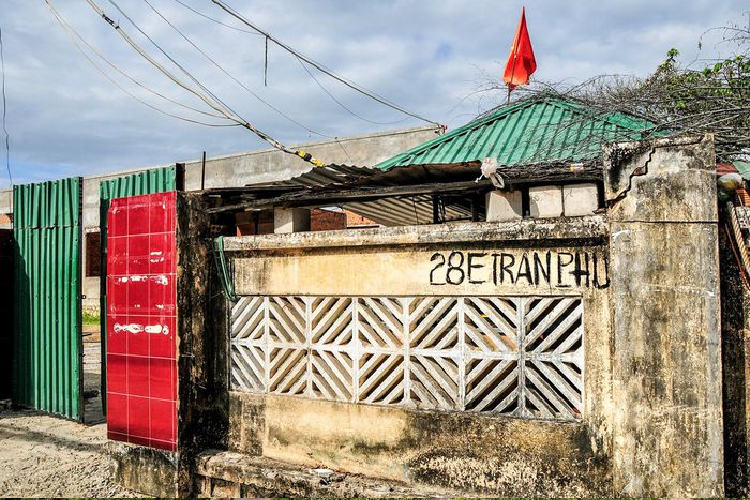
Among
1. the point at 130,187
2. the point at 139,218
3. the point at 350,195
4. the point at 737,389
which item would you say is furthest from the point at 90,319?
the point at 737,389

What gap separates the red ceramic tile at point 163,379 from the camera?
19.4ft

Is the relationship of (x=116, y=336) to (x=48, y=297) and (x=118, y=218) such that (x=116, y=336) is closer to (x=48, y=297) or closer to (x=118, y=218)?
(x=118, y=218)

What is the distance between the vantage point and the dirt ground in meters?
6.05

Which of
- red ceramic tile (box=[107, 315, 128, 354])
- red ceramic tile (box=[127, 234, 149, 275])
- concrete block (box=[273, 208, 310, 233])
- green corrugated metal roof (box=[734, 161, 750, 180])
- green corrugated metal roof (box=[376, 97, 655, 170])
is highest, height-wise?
green corrugated metal roof (box=[376, 97, 655, 170])

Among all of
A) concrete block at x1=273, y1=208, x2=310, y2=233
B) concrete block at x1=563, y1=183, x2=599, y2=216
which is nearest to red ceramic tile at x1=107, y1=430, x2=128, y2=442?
concrete block at x1=273, y1=208, x2=310, y2=233

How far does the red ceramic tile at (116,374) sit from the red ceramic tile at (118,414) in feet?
0.20

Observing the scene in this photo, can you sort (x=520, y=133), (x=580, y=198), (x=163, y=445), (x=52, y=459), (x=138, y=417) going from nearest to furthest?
(x=580, y=198)
(x=163, y=445)
(x=138, y=417)
(x=52, y=459)
(x=520, y=133)

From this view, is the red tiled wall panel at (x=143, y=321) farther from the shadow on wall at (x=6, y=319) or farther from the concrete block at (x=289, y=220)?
the shadow on wall at (x=6, y=319)

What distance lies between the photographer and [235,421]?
5996 mm

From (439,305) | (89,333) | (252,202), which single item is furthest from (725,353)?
(89,333)

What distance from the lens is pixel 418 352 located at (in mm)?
5125

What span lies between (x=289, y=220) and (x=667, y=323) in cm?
333

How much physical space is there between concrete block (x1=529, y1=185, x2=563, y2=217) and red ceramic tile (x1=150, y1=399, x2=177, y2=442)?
368 cm

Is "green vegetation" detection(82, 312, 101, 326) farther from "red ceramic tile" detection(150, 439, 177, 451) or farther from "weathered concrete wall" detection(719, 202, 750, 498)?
"weathered concrete wall" detection(719, 202, 750, 498)
